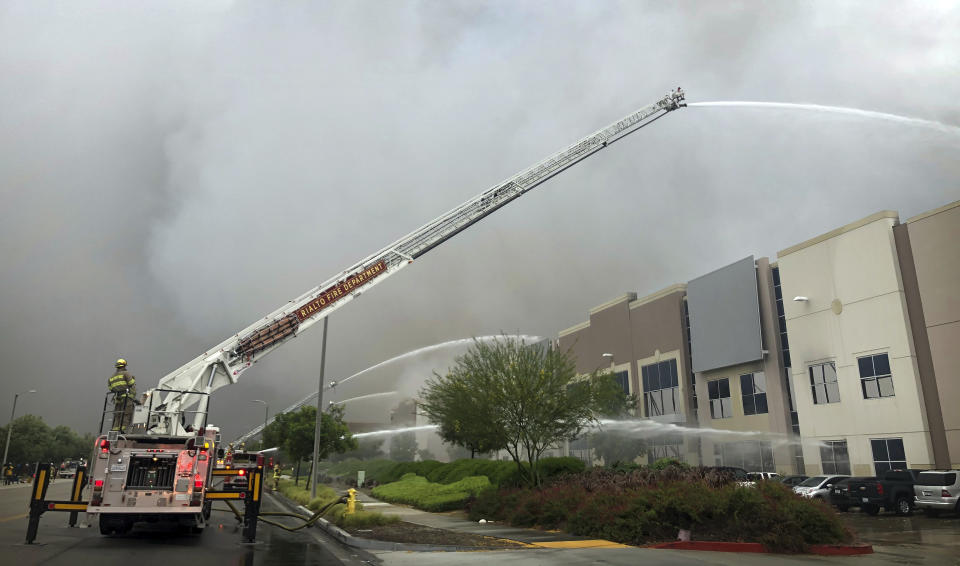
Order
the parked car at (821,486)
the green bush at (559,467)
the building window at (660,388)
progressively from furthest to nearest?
the building window at (660,388), the parked car at (821,486), the green bush at (559,467)

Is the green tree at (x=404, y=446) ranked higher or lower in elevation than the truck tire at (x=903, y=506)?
higher

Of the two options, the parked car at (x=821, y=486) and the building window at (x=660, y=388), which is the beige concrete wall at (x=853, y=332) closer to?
the parked car at (x=821, y=486)

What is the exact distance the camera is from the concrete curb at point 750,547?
13.1 m

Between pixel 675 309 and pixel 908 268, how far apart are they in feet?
67.1

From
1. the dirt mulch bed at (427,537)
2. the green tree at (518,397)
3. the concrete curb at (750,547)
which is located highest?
the green tree at (518,397)

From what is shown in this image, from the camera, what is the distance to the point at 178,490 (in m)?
13.8

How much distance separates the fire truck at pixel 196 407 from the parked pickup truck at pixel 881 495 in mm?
18901

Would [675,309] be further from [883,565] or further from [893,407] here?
[883,565]

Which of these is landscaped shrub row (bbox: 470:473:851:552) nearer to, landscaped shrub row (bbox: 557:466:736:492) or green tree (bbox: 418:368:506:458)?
landscaped shrub row (bbox: 557:466:736:492)

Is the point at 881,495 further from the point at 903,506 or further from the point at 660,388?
the point at 660,388

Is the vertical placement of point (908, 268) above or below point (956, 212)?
below

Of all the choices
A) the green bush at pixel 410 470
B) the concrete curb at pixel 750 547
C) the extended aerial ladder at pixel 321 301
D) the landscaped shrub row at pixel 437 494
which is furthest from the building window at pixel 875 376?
the concrete curb at pixel 750 547

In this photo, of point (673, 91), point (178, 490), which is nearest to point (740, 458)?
point (673, 91)

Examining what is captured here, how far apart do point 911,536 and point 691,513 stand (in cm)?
832
